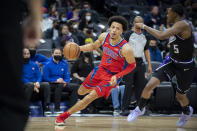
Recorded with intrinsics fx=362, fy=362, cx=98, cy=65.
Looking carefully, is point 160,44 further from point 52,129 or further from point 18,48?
point 18,48

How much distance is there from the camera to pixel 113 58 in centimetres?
554

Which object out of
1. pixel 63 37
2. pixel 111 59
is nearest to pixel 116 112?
pixel 111 59

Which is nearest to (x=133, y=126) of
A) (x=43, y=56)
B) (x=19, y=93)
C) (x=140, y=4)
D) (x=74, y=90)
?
(x=74, y=90)

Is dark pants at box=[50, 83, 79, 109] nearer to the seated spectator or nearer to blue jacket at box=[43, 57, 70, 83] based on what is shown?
blue jacket at box=[43, 57, 70, 83]

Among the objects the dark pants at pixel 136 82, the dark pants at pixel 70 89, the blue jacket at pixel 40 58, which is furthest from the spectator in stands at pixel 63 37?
the dark pants at pixel 136 82

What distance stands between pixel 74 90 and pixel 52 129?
2.48 metres

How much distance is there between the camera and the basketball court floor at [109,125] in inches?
212

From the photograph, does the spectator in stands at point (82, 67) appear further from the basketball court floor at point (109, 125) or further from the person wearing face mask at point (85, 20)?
the person wearing face mask at point (85, 20)

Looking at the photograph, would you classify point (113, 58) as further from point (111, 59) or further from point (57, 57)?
→ point (57, 57)

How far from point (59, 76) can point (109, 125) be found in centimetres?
238

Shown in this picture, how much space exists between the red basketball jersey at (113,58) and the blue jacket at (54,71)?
2320 millimetres

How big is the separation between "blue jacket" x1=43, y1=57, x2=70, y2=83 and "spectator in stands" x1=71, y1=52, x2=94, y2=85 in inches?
9.9

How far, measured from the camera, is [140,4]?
14.8 meters

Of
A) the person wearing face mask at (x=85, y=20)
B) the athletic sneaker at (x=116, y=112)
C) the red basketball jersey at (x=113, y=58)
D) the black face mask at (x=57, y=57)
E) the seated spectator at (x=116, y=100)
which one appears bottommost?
the athletic sneaker at (x=116, y=112)
